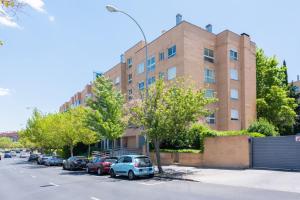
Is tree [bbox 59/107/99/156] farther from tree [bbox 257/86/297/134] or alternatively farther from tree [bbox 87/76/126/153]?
tree [bbox 257/86/297/134]

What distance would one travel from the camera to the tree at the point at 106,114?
32.0m

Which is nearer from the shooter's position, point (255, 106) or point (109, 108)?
point (109, 108)

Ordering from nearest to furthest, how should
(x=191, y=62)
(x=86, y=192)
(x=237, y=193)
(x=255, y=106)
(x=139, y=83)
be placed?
(x=237, y=193), (x=86, y=192), (x=191, y=62), (x=255, y=106), (x=139, y=83)

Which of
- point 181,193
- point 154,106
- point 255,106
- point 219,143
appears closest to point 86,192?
point 181,193

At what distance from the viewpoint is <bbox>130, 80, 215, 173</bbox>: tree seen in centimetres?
2227

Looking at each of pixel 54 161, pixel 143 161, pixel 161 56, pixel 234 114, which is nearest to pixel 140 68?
pixel 161 56

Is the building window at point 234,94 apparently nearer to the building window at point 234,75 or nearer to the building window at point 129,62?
the building window at point 234,75

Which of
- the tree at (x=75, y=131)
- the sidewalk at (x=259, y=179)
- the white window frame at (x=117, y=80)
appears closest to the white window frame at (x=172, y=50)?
the tree at (x=75, y=131)

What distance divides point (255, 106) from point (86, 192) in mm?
31249

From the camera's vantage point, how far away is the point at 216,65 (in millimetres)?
40562

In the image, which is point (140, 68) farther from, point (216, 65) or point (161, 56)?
point (216, 65)

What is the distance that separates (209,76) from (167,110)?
18.8 metres

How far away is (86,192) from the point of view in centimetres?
1554

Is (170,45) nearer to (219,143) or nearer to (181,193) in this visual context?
(219,143)
